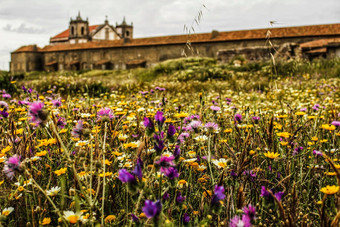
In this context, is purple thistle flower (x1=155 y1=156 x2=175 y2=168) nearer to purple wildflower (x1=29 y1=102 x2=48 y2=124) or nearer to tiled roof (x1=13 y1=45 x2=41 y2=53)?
purple wildflower (x1=29 y1=102 x2=48 y2=124)

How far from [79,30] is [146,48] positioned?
28.0m

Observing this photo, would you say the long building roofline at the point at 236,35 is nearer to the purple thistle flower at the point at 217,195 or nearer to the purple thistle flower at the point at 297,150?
the purple thistle flower at the point at 297,150

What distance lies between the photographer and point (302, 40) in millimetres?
32688

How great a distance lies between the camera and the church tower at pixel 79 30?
6250 centimetres

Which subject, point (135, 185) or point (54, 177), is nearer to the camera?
point (135, 185)

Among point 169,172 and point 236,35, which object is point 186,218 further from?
point 236,35

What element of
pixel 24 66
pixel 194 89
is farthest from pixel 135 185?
pixel 24 66

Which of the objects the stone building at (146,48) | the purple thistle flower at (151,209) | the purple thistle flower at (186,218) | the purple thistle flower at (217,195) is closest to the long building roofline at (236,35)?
the stone building at (146,48)

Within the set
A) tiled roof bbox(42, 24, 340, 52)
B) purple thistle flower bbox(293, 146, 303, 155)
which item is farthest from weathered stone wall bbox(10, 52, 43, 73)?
purple thistle flower bbox(293, 146, 303, 155)

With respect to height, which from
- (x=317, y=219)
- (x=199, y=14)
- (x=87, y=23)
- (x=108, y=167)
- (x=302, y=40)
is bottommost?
(x=317, y=219)

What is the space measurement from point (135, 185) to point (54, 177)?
953mm

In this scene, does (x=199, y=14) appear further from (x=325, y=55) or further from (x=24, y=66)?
(x=24, y=66)

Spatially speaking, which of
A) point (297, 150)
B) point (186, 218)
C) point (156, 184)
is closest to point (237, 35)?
point (297, 150)

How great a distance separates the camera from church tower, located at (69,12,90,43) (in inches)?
2461
